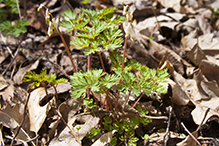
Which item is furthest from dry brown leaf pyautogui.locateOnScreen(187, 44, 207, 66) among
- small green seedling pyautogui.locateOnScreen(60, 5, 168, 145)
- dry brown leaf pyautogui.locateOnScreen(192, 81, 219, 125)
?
small green seedling pyautogui.locateOnScreen(60, 5, 168, 145)

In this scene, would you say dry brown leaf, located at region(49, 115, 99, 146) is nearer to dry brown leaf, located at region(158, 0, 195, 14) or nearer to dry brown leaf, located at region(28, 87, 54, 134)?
dry brown leaf, located at region(28, 87, 54, 134)

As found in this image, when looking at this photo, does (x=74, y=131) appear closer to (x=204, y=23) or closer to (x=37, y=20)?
(x=37, y=20)

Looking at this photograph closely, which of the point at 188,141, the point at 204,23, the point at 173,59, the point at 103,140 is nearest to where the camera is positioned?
the point at 103,140

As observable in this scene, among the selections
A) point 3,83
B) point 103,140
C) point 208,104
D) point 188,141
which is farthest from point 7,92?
point 208,104

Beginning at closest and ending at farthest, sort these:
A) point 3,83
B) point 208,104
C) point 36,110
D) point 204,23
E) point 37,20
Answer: point 36,110 < point 208,104 < point 3,83 < point 37,20 < point 204,23

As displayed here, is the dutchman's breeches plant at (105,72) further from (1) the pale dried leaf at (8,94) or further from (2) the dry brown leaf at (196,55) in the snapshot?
(2) the dry brown leaf at (196,55)

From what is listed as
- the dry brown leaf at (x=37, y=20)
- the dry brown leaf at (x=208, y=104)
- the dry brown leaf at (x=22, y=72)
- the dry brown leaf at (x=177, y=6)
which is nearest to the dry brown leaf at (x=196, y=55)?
the dry brown leaf at (x=208, y=104)

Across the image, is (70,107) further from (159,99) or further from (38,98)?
(159,99)

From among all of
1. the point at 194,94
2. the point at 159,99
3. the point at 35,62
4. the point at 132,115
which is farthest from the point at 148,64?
the point at 35,62
